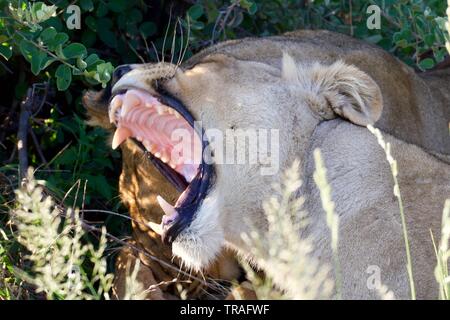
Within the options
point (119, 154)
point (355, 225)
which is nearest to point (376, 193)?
point (355, 225)

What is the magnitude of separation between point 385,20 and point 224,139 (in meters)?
2.06

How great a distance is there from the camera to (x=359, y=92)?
136 inches

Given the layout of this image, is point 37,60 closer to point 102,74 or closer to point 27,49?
point 27,49

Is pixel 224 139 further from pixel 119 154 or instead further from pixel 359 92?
pixel 119 154

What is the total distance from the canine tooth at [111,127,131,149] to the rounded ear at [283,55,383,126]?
0.67 meters

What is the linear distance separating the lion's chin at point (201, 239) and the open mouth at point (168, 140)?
3 cm

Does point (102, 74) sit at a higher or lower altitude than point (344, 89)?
lower

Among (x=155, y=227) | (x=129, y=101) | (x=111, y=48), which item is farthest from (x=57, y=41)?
(x=111, y=48)

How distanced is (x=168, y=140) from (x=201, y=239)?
589mm

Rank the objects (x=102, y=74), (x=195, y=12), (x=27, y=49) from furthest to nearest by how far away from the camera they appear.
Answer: (x=195, y=12) → (x=27, y=49) → (x=102, y=74)

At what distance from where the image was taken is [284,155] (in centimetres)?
342

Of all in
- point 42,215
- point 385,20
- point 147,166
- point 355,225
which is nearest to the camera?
point 42,215

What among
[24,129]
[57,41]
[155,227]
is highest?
[57,41]

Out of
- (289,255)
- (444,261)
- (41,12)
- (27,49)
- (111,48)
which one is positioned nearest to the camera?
(289,255)
